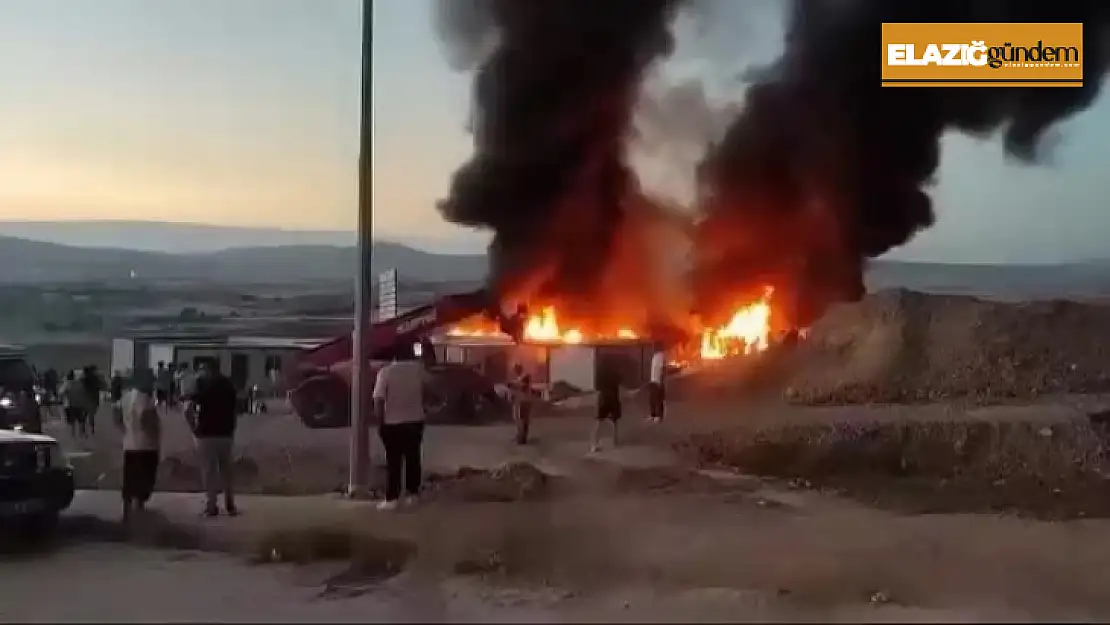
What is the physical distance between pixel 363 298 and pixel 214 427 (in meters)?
1.25

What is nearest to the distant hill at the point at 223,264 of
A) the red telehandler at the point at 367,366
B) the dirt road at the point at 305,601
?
the red telehandler at the point at 367,366

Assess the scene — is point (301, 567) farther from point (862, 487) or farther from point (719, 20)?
point (719, 20)

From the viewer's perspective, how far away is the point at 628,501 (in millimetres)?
6637

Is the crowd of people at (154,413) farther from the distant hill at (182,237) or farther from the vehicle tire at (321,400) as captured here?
the distant hill at (182,237)

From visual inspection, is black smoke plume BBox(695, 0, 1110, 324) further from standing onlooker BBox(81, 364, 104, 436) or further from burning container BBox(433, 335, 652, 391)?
standing onlooker BBox(81, 364, 104, 436)

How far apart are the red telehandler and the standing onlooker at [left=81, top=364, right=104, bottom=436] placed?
1.22m

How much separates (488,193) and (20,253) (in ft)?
10.2

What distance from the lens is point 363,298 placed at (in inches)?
267

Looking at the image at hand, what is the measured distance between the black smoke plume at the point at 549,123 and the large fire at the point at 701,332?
25cm

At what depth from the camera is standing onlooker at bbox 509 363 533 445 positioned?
22.7 feet

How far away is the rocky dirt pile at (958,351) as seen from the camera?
7176mm

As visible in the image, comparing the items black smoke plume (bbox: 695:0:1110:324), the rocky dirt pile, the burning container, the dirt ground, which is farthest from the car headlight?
the rocky dirt pile

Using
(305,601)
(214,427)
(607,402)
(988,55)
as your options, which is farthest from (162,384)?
(988,55)

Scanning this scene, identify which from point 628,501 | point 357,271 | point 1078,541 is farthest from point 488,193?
point 1078,541
